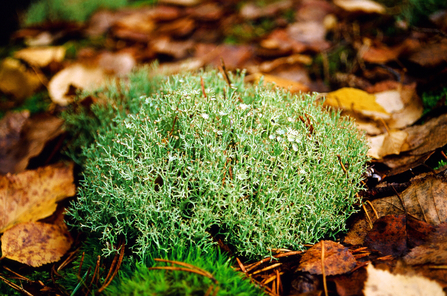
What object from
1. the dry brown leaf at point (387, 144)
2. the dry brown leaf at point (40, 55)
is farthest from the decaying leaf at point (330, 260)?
the dry brown leaf at point (40, 55)

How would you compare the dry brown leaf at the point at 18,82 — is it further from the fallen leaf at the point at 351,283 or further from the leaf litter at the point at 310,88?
the fallen leaf at the point at 351,283

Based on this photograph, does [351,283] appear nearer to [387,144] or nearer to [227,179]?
[227,179]

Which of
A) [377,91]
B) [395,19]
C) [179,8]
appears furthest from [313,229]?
[179,8]

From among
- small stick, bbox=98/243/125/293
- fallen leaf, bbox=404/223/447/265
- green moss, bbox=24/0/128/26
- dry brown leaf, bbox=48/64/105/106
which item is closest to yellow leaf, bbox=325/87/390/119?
fallen leaf, bbox=404/223/447/265

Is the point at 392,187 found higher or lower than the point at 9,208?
higher

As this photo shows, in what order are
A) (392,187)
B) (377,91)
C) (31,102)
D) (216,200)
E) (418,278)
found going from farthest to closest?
1. (31,102)
2. (377,91)
3. (392,187)
4. (216,200)
5. (418,278)

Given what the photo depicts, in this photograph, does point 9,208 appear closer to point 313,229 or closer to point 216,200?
point 216,200

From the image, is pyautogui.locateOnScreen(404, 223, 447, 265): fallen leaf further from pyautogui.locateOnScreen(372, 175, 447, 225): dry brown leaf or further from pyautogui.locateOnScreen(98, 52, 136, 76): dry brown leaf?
pyautogui.locateOnScreen(98, 52, 136, 76): dry brown leaf
